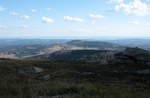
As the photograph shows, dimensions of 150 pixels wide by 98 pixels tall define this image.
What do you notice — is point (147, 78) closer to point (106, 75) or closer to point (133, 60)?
point (106, 75)

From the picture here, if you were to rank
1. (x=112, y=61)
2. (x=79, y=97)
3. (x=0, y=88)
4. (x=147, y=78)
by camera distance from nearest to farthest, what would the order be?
(x=79, y=97)
(x=0, y=88)
(x=147, y=78)
(x=112, y=61)

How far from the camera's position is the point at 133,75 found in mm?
19219

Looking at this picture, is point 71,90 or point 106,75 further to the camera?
point 106,75

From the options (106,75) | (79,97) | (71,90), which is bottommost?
(106,75)

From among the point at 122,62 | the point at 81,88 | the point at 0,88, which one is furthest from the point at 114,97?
the point at 122,62

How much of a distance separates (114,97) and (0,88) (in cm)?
553

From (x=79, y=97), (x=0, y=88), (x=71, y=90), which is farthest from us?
(x=71, y=90)

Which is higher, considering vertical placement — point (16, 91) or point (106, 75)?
point (16, 91)

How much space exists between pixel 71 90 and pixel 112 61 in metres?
18.9

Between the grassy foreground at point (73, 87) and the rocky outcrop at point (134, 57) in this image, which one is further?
the rocky outcrop at point (134, 57)

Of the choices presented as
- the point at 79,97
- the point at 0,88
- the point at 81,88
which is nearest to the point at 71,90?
the point at 81,88

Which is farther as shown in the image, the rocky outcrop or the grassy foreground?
the rocky outcrop

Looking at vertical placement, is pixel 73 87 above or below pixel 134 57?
above

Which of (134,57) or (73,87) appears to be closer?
(73,87)
